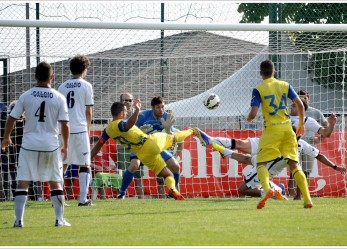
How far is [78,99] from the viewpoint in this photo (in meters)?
12.9

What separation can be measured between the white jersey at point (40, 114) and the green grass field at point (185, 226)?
92cm

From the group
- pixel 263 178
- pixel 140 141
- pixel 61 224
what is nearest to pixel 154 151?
pixel 140 141

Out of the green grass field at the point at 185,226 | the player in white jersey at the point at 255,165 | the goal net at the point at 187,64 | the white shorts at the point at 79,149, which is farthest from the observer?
the goal net at the point at 187,64

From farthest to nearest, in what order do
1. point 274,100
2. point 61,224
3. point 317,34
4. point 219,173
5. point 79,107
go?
1. point 219,173
2. point 317,34
3. point 79,107
4. point 274,100
5. point 61,224

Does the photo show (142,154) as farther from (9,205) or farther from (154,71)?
(154,71)

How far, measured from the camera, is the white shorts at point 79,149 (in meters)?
13.0

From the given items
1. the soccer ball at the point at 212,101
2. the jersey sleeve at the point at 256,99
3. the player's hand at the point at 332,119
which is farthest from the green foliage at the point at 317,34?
the jersey sleeve at the point at 256,99

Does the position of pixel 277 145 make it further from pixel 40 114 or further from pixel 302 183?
pixel 40 114

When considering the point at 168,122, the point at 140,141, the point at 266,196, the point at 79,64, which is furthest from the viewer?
the point at 168,122

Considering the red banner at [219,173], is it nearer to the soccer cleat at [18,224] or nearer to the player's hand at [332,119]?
the player's hand at [332,119]

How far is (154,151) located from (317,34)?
17.8 ft

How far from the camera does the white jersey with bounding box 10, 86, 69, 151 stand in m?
9.89

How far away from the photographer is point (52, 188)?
1009 cm

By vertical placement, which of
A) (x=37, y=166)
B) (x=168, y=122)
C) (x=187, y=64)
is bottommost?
(x=37, y=166)
